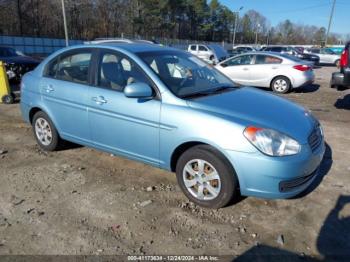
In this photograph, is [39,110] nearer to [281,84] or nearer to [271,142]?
[271,142]

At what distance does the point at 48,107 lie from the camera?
16.1 feet

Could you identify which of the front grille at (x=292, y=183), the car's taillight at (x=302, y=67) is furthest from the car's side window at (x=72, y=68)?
the car's taillight at (x=302, y=67)

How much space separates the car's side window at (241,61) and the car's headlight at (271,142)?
Result: 9370 mm

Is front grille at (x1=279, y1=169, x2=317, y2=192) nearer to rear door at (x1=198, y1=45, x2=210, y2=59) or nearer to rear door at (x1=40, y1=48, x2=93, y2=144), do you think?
rear door at (x1=40, y1=48, x2=93, y2=144)

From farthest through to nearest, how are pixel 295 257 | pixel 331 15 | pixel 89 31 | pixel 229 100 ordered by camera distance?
pixel 331 15, pixel 89 31, pixel 229 100, pixel 295 257

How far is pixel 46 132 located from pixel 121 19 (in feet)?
146

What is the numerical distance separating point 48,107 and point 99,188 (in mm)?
1620

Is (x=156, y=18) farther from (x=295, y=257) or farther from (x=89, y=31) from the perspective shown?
(x=295, y=257)

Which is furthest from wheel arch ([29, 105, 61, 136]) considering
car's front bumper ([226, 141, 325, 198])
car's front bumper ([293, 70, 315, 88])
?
car's front bumper ([293, 70, 315, 88])

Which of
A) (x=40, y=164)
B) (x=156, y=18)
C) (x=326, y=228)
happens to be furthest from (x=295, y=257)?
(x=156, y=18)

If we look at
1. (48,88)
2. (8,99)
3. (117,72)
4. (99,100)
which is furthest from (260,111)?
(8,99)

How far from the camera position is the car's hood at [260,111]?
3.38m

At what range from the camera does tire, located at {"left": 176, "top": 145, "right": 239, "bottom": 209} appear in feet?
11.0

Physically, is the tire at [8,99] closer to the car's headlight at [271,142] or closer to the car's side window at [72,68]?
the car's side window at [72,68]
